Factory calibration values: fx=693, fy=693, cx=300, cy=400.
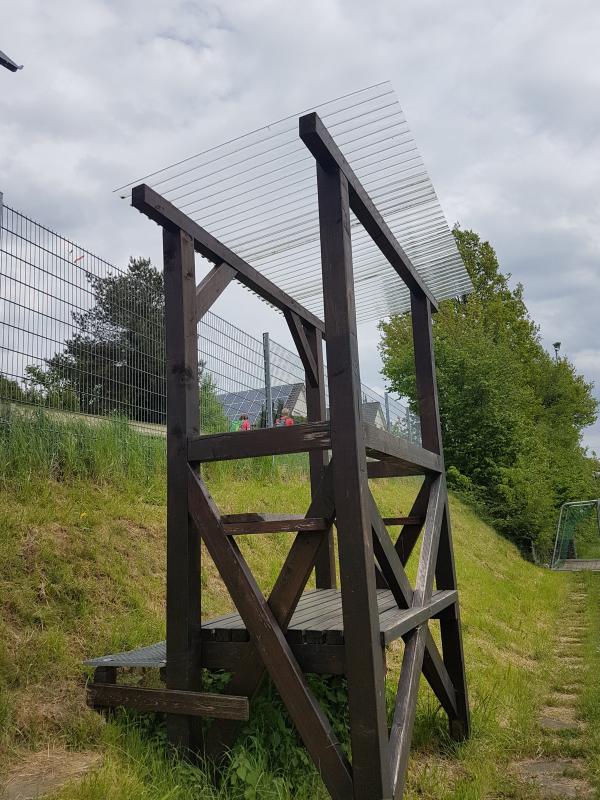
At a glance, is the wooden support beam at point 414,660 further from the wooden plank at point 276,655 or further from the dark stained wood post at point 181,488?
the dark stained wood post at point 181,488

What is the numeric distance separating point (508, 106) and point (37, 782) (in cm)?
562

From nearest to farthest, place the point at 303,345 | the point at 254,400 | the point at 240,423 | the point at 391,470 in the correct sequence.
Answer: the point at 391,470
the point at 303,345
the point at 240,423
the point at 254,400

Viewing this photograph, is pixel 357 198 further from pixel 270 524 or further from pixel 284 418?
pixel 284 418

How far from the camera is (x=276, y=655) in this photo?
8.96 ft

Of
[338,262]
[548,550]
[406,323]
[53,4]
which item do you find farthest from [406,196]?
[406,323]

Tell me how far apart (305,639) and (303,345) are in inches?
89.5

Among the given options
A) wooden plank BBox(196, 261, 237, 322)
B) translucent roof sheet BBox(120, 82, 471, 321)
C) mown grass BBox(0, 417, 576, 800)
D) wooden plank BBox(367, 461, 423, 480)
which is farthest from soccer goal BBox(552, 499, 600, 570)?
wooden plank BBox(196, 261, 237, 322)

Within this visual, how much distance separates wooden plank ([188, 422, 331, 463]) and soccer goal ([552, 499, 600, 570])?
556 inches

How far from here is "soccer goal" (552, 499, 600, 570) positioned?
53.0ft

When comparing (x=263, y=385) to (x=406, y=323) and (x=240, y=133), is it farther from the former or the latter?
(x=406, y=323)

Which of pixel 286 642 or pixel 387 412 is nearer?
pixel 286 642

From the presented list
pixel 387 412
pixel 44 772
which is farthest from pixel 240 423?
pixel 387 412

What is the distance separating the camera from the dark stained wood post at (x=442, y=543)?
4062mm

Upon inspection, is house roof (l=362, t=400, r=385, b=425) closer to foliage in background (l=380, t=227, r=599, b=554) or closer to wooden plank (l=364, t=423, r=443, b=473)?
foliage in background (l=380, t=227, r=599, b=554)
